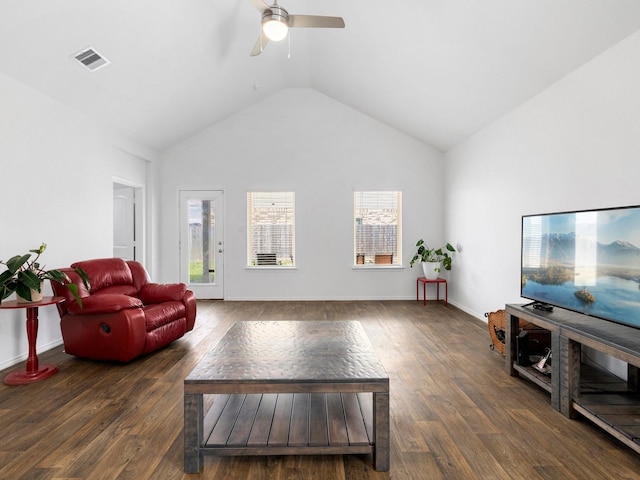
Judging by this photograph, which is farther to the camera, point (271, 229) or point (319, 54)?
point (271, 229)

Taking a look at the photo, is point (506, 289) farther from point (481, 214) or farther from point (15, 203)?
point (15, 203)

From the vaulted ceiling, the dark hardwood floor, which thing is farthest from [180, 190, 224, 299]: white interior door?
the dark hardwood floor

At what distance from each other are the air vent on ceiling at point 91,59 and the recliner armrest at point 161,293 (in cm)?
239

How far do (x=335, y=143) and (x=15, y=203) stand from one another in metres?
4.51

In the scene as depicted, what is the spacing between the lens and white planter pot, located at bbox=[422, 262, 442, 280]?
579 centimetres

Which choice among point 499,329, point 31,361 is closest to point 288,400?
point 499,329

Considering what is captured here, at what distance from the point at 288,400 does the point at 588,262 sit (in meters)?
2.24

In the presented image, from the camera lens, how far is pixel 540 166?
11.5 feet

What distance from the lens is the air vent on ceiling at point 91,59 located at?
331 cm

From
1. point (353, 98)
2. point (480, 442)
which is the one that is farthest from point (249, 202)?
point (480, 442)

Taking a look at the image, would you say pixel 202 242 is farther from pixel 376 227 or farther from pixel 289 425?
pixel 289 425

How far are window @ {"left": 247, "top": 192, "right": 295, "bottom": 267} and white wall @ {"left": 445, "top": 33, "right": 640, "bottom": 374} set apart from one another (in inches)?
111

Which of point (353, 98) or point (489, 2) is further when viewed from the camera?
point (353, 98)

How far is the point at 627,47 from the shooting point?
2.52 meters
